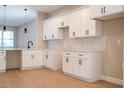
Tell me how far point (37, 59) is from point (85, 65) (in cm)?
272

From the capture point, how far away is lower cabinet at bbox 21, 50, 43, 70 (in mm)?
5414

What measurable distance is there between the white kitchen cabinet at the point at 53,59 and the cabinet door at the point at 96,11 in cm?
240

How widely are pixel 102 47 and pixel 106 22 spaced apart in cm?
78

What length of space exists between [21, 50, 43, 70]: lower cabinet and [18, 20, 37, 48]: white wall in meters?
3.30

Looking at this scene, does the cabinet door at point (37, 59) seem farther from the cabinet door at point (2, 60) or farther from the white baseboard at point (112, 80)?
the white baseboard at point (112, 80)

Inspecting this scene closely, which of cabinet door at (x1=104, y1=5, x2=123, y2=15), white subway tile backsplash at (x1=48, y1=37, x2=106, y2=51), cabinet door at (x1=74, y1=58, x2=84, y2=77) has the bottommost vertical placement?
cabinet door at (x1=74, y1=58, x2=84, y2=77)

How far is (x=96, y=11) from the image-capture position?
359 cm

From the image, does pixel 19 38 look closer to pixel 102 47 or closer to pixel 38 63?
pixel 38 63

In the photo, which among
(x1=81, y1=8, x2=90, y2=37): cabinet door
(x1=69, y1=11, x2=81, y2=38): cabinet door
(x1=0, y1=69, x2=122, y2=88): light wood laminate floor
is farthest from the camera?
(x1=69, y1=11, x2=81, y2=38): cabinet door

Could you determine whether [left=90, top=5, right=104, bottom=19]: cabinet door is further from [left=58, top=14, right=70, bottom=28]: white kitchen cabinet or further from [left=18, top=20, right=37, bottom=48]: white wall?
[left=18, top=20, right=37, bottom=48]: white wall

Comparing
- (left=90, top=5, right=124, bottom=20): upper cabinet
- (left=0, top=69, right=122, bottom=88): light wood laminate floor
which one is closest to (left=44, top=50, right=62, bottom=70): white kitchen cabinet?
(left=0, top=69, right=122, bottom=88): light wood laminate floor

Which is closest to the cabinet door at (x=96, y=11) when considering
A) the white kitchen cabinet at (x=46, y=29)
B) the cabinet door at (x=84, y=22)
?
the cabinet door at (x=84, y=22)

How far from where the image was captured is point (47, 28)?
6.22 meters
